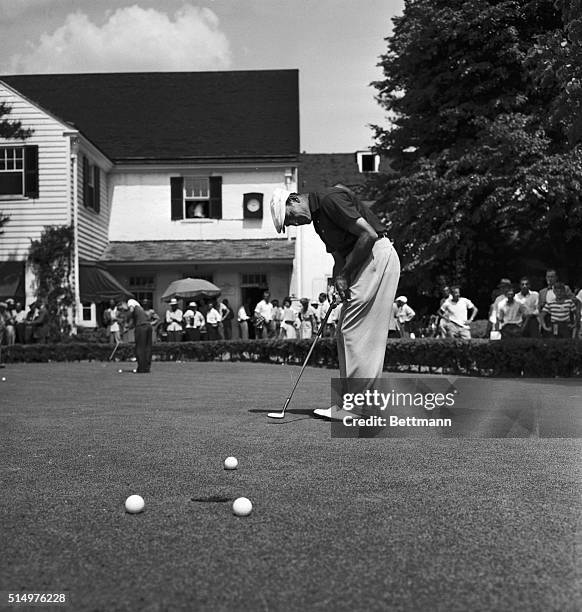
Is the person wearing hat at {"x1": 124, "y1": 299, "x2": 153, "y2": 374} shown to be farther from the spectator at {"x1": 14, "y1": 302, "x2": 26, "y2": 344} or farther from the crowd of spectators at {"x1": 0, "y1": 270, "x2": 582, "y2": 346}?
the spectator at {"x1": 14, "y1": 302, "x2": 26, "y2": 344}

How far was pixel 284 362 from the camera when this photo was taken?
81.1 feet

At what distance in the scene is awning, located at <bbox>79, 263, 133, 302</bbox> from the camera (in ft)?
105

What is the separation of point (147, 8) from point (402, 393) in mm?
11891

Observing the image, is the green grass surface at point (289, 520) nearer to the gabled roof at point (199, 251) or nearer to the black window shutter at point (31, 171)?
the black window shutter at point (31, 171)

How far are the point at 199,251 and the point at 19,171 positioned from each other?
7.41 metres

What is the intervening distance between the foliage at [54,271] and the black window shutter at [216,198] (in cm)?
696

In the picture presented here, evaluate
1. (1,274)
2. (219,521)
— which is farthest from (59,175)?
(219,521)

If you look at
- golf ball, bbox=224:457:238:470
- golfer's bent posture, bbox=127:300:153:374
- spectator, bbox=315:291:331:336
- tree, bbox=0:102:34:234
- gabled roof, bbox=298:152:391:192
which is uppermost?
gabled roof, bbox=298:152:391:192

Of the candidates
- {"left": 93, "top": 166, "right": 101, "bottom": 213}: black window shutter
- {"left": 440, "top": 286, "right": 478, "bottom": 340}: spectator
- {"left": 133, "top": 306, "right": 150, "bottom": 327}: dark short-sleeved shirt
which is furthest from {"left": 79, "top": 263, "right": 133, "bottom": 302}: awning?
{"left": 440, "top": 286, "right": 478, "bottom": 340}: spectator

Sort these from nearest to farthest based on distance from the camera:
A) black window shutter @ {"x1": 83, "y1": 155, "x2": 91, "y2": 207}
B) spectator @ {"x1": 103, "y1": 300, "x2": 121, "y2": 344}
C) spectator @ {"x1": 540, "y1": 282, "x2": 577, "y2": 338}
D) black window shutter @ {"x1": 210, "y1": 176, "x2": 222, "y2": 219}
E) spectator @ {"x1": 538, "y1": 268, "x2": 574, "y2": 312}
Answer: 1. spectator @ {"x1": 538, "y1": 268, "x2": 574, "y2": 312}
2. spectator @ {"x1": 540, "y1": 282, "x2": 577, "y2": 338}
3. spectator @ {"x1": 103, "y1": 300, "x2": 121, "y2": 344}
4. black window shutter @ {"x1": 83, "y1": 155, "x2": 91, "y2": 207}
5. black window shutter @ {"x1": 210, "y1": 176, "x2": 222, "y2": 219}

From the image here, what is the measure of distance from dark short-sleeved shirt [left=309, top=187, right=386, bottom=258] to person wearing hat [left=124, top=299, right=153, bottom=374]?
1256 centimetres

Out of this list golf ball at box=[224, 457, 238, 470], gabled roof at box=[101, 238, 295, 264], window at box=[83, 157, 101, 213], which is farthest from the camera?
gabled roof at box=[101, 238, 295, 264]

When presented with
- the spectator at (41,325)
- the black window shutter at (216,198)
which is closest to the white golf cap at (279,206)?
the spectator at (41,325)

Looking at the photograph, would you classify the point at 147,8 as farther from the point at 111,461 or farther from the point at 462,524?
the point at 462,524
